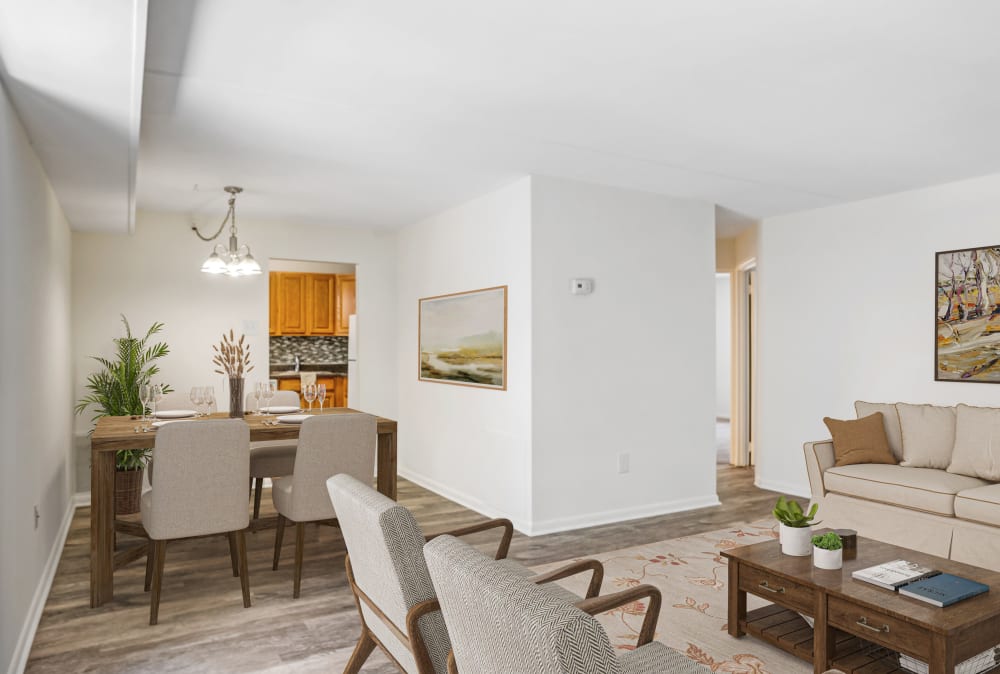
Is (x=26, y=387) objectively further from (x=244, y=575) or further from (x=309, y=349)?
(x=309, y=349)

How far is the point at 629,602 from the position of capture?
1.95 meters

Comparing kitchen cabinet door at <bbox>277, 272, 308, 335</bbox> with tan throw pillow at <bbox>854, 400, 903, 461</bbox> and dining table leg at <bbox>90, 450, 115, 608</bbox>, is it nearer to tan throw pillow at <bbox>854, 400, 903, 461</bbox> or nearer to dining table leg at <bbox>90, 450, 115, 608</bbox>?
dining table leg at <bbox>90, 450, 115, 608</bbox>

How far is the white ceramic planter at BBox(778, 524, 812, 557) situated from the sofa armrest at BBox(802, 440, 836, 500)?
1856mm

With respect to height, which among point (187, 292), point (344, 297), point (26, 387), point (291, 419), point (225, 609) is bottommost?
point (225, 609)

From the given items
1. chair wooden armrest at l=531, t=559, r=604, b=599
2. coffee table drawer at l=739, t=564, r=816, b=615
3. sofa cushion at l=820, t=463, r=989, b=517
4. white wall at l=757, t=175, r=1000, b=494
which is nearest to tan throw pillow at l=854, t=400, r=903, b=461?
sofa cushion at l=820, t=463, r=989, b=517

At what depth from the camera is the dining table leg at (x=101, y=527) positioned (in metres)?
3.34

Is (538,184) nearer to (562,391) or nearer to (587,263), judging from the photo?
(587,263)

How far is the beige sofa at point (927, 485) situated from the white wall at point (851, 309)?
1.88 feet

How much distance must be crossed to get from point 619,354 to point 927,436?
210 centimetres

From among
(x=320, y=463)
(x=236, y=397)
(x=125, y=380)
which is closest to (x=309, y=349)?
(x=125, y=380)

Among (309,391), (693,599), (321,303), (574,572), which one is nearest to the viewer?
(574,572)

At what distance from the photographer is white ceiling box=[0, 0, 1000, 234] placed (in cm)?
246

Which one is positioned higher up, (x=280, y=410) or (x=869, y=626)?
(x=280, y=410)

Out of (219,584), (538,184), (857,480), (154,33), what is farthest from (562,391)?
(154,33)
